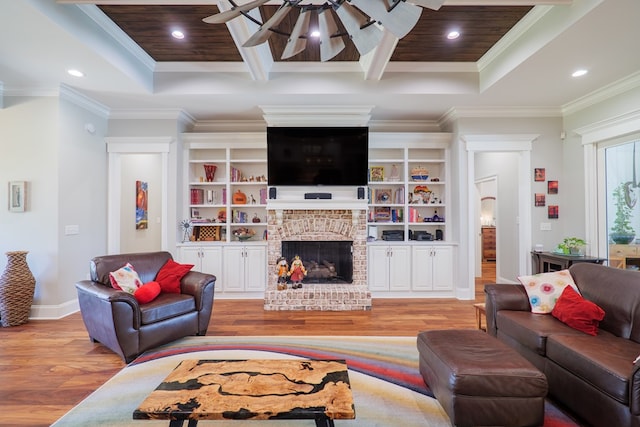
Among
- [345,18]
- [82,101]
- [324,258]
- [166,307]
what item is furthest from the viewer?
[324,258]

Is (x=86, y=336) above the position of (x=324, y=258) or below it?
below

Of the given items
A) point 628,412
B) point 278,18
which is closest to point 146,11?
point 278,18

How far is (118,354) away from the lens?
9.72ft

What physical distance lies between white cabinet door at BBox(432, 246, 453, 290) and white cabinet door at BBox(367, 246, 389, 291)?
29.4 inches

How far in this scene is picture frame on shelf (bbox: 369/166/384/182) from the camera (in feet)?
17.6

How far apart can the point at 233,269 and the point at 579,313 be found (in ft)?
13.6

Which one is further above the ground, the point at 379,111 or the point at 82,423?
the point at 379,111

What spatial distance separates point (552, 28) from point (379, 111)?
236 centimetres

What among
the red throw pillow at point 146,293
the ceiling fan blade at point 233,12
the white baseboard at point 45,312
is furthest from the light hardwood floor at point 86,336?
the ceiling fan blade at point 233,12

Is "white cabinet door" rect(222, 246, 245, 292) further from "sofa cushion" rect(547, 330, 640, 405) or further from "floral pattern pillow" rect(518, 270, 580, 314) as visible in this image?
"sofa cushion" rect(547, 330, 640, 405)

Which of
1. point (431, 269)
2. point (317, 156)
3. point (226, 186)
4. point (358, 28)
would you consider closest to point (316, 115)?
point (317, 156)

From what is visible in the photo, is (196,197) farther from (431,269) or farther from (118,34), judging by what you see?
(431,269)

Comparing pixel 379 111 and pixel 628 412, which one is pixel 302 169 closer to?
pixel 379 111

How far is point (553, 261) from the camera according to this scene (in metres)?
4.39
